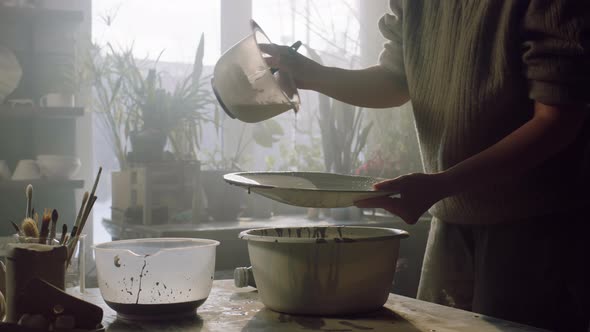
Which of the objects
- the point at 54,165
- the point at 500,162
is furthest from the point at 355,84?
the point at 54,165

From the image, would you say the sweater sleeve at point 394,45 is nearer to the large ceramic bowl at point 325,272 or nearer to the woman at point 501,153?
the woman at point 501,153

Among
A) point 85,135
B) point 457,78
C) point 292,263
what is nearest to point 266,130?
point 85,135

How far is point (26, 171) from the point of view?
2627 millimetres

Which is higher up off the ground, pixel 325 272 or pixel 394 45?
pixel 394 45

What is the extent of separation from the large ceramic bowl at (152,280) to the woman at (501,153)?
0.29 m

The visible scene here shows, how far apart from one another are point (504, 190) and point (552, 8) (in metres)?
0.33

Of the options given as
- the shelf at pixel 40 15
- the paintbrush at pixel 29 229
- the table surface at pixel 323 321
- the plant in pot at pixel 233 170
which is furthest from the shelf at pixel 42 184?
the paintbrush at pixel 29 229

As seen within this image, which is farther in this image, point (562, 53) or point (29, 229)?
point (562, 53)

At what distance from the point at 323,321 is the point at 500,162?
1.32 feet

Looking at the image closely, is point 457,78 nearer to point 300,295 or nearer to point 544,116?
point 544,116

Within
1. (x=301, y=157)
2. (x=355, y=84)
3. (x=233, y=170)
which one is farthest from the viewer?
(x=301, y=157)

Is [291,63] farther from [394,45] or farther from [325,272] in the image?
[325,272]

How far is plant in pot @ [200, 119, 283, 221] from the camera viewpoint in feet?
9.39

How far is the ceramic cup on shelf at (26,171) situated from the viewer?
262cm
